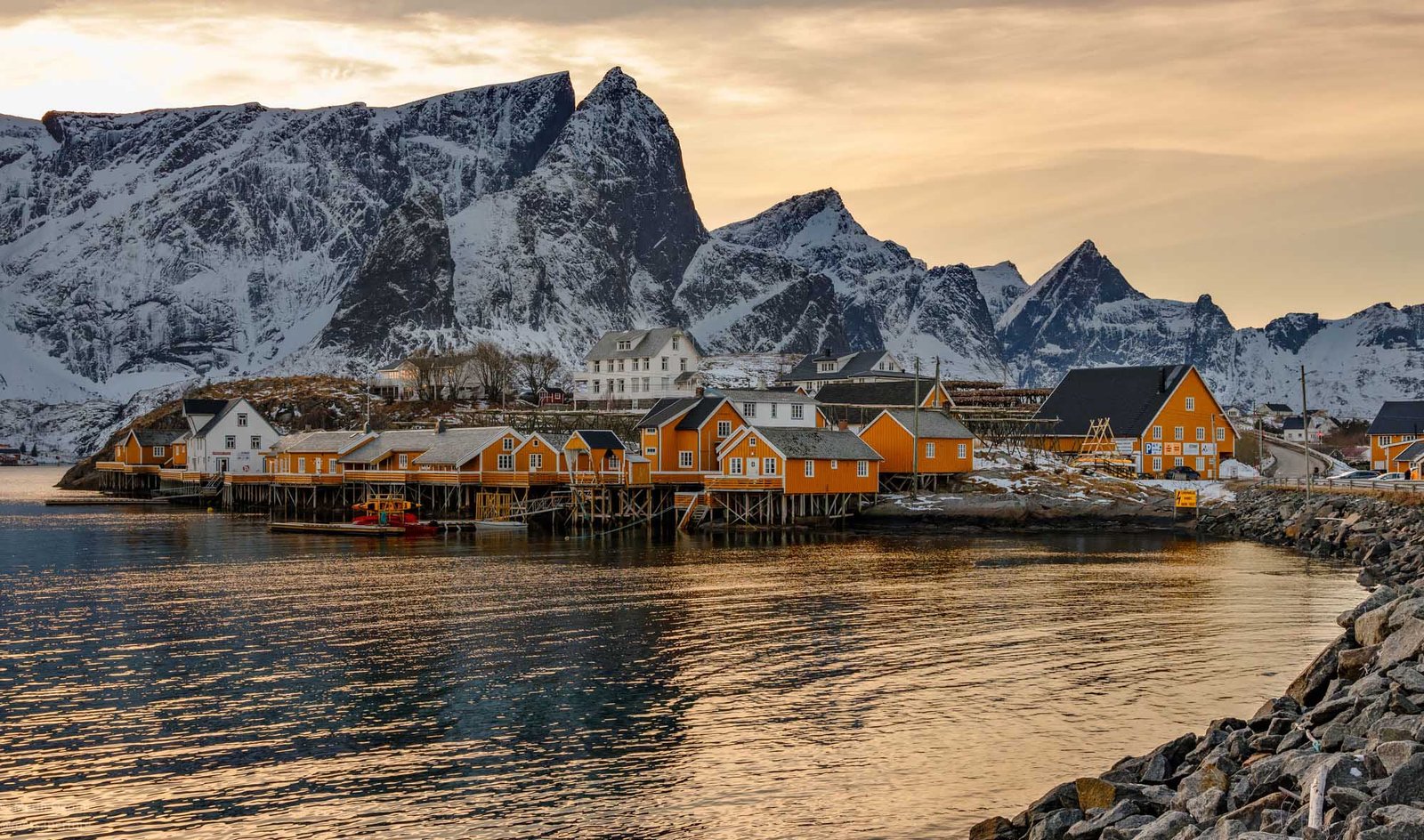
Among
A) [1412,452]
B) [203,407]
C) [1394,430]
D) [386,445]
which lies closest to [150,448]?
[203,407]

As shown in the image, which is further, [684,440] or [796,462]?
[684,440]

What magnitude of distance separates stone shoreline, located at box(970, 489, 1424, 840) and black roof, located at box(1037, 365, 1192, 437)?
63.5m

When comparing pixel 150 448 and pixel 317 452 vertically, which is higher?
pixel 150 448

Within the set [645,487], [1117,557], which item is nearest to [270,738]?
[1117,557]

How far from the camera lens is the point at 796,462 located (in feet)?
233

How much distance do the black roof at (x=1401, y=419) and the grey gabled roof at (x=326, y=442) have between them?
247ft

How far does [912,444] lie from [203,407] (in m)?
69.0

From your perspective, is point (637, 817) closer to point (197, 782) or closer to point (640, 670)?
point (197, 782)

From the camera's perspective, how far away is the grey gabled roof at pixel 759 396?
8331 centimetres

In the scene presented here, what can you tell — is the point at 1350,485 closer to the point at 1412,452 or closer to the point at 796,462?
the point at 1412,452

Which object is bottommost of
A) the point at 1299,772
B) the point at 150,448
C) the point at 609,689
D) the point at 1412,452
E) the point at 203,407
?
the point at 609,689

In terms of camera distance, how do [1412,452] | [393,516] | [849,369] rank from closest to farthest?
[393,516], [1412,452], [849,369]

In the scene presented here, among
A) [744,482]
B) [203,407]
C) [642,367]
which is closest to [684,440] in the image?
[744,482]

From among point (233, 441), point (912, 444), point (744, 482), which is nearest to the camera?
point (744, 482)
